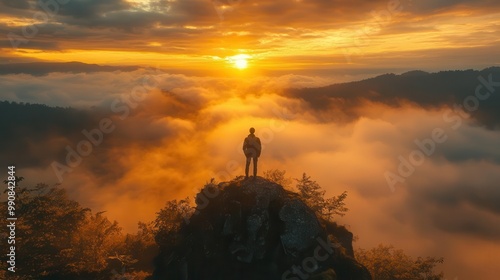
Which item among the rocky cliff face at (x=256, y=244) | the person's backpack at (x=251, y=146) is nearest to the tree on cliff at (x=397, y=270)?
the rocky cliff face at (x=256, y=244)

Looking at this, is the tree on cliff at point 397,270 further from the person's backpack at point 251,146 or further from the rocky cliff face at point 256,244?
the person's backpack at point 251,146

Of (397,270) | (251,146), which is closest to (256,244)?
(251,146)

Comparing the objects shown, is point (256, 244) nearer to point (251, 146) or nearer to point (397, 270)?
point (251, 146)

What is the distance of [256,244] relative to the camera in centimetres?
3112

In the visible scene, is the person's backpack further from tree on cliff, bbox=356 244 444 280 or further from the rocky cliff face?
tree on cliff, bbox=356 244 444 280

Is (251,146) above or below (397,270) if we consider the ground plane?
above

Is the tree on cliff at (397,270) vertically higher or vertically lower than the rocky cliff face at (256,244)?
lower

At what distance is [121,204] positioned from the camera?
170500mm

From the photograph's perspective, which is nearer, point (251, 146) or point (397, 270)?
point (251, 146)

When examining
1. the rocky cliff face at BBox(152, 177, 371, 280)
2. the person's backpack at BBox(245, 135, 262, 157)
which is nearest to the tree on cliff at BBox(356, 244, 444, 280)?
the rocky cliff face at BBox(152, 177, 371, 280)

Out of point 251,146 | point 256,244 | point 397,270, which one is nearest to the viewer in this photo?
point 251,146

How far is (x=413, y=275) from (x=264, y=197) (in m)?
25.1

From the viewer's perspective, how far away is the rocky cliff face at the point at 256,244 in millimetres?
30672

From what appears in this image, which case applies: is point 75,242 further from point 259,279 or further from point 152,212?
point 152,212
